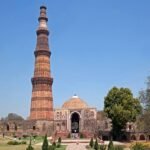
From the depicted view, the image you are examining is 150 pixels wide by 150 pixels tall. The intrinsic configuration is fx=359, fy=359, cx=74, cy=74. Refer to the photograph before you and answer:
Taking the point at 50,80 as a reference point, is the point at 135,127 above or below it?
below

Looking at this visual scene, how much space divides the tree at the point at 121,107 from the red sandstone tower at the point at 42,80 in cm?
1747

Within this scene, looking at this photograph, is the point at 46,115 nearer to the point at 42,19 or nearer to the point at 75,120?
the point at 75,120

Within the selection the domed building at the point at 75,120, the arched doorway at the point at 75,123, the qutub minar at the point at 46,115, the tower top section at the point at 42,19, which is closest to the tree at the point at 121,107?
the qutub minar at the point at 46,115

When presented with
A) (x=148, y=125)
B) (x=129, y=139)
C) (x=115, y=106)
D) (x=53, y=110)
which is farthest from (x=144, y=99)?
(x=53, y=110)

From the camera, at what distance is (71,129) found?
2569 inches

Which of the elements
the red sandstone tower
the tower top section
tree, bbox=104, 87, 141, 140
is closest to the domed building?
the red sandstone tower

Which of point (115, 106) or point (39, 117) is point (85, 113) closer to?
point (39, 117)

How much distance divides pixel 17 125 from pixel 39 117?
168 inches

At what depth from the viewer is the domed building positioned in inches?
2425

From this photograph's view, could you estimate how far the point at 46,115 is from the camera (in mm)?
65625

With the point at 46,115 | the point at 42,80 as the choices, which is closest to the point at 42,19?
the point at 42,80

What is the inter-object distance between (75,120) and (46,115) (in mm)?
5443

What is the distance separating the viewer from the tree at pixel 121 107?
48094mm

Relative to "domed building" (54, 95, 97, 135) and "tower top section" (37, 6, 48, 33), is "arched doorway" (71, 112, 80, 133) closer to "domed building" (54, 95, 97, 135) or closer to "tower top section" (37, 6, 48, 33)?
"domed building" (54, 95, 97, 135)
